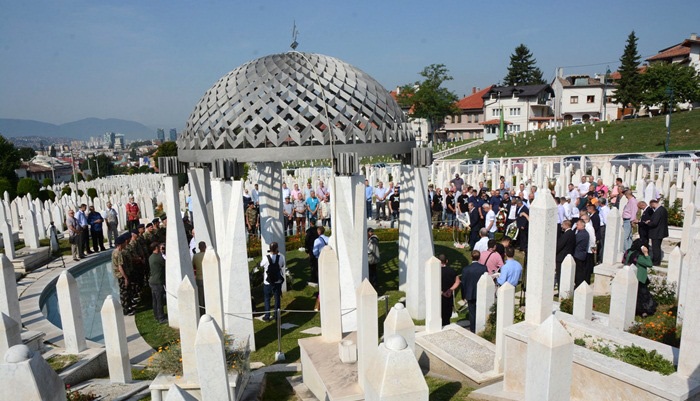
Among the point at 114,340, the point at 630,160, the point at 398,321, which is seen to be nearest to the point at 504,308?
the point at 398,321

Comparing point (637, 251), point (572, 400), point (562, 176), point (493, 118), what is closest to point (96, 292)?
point (572, 400)

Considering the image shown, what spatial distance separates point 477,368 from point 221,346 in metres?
3.62

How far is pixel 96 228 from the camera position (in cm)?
1473

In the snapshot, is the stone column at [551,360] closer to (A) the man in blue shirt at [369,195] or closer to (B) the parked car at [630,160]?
(A) the man in blue shirt at [369,195]

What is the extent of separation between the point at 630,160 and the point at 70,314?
31.4m

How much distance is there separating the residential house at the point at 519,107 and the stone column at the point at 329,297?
207 feet

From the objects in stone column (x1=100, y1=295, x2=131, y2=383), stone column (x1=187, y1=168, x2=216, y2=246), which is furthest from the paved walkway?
stone column (x1=187, y1=168, x2=216, y2=246)

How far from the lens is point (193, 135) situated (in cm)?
971

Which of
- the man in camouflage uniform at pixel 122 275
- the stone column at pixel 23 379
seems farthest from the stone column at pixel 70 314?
the stone column at pixel 23 379

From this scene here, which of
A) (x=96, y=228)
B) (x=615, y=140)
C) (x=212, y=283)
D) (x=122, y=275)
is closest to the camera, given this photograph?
(x=212, y=283)

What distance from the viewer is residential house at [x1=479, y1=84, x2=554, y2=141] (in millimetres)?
66500

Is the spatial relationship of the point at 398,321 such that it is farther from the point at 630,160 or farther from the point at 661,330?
the point at 630,160

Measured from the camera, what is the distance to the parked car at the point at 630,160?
2774 cm

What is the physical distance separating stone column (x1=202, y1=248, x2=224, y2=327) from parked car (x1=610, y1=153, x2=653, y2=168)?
25979mm
